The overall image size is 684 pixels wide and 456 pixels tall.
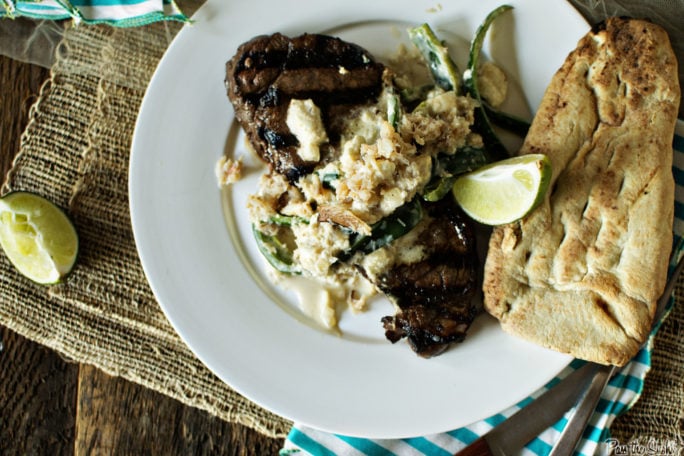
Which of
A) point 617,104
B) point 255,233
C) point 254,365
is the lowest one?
point 254,365

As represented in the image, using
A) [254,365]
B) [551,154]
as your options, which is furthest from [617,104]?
[254,365]

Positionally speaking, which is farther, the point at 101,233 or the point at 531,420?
the point at 101,233

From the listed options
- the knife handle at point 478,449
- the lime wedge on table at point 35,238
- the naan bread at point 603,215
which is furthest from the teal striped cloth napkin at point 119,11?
the knife handle at point 478,449

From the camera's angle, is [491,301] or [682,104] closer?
[491,301]

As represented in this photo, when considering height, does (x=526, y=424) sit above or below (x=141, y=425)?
above

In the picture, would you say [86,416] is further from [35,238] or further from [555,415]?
[555,415]

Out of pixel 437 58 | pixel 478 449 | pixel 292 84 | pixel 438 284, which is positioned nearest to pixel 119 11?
pixel 292 84

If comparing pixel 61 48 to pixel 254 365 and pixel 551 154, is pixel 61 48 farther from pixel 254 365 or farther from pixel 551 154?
pixel 551 154
